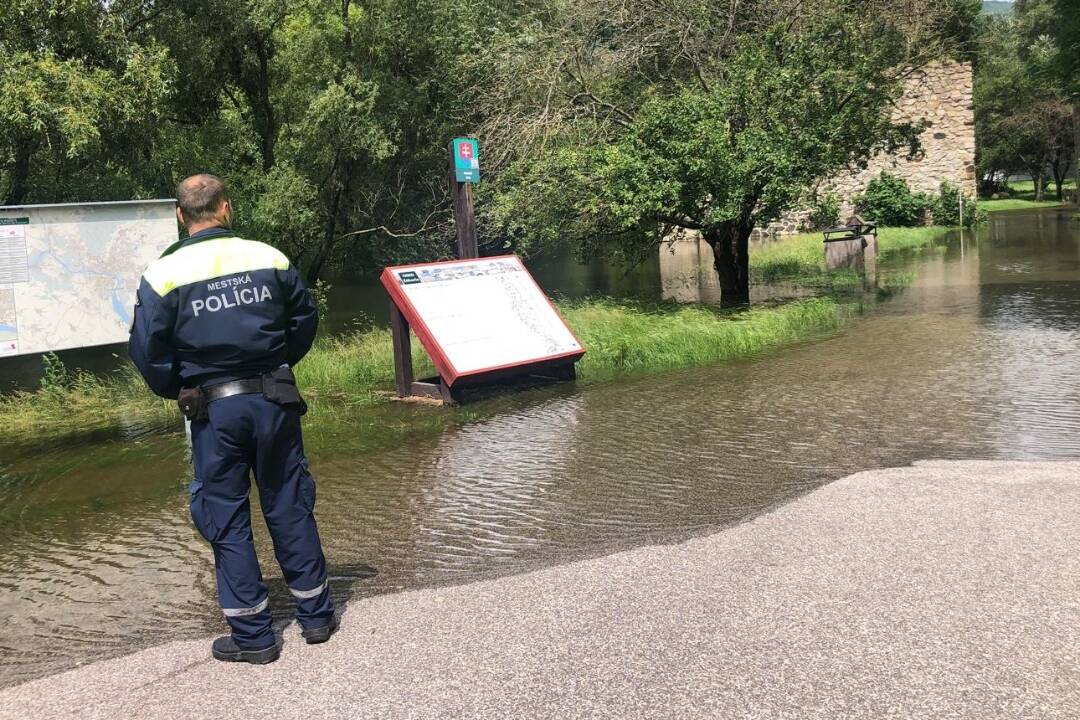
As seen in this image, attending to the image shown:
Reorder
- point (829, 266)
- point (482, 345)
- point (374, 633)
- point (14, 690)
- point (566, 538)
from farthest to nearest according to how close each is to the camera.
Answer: point (829, 266)
point (482, 345)
point (566, 538)
point (374, 633)
point (14, 690)

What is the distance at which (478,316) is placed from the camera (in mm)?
9828

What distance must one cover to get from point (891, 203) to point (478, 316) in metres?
24.7

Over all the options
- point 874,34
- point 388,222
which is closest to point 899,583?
point 874,34

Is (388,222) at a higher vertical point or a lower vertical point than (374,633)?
higher

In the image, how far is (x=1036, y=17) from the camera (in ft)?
184

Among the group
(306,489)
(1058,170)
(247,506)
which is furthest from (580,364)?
(1058,170)

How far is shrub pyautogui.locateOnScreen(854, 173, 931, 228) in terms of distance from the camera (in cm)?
3103

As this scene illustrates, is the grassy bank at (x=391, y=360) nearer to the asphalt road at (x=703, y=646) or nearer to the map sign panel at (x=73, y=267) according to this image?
the map sign panel at (x=73, y=267)

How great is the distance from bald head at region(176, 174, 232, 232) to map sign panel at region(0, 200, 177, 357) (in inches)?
178

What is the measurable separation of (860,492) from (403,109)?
16.6m

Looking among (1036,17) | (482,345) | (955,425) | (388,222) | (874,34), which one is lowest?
A: (955,425)

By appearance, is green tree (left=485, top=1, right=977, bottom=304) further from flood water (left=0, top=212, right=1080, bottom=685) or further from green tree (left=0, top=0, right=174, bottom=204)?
green tree (left=0, top=0, right=174, bottom=204)

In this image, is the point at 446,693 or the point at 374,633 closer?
the point at 446,693

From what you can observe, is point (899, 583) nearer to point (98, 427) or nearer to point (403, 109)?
point (98, 427)
